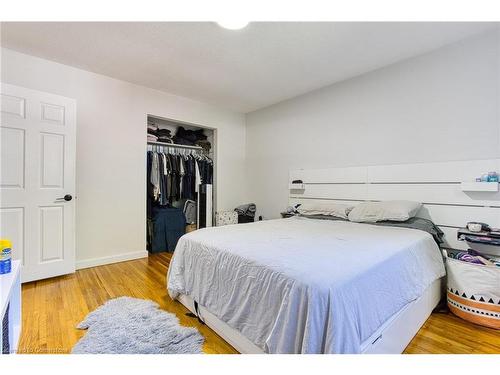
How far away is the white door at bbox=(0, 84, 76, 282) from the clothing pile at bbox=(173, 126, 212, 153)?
5.56ft

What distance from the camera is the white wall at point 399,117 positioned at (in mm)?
2201

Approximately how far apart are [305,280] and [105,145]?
121 inches


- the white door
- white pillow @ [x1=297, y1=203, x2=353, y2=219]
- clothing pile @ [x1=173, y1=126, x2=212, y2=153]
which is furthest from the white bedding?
clothing pile @ [x1=173, y1=126, x2=212, y2=153]

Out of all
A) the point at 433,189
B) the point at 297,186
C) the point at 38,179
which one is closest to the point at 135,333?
the point at 38,179

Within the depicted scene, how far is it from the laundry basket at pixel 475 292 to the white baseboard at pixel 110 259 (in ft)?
11.4

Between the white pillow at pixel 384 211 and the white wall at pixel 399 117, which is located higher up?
the white wall at pixel 399 117

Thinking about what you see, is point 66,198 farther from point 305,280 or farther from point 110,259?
point 305,280

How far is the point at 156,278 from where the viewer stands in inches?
105

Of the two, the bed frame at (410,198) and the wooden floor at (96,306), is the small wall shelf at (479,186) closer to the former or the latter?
the bed frame at (410,198)

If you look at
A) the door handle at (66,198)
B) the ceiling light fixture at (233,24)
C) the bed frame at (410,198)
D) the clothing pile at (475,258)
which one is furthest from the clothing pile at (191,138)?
the clothing pile at (475,258)

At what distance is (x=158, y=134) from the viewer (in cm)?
395

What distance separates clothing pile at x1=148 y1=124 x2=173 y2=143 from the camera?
379 centimetres
